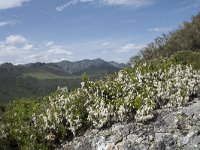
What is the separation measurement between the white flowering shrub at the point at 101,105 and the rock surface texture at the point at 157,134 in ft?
1.45

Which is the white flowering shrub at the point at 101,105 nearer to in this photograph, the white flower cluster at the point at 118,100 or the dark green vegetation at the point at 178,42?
the white flower cluster at the point at 118,100

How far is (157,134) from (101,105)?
9.47 feet

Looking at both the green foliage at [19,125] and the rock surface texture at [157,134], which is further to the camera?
the green foliage at [19,125]

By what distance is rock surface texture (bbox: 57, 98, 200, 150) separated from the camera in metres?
13.4

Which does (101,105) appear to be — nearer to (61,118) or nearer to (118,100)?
(118,100)

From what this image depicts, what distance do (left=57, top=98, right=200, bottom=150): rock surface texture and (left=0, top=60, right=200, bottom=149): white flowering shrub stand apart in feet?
1.45

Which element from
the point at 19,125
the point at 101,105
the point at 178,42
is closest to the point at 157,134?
the point at 101,105

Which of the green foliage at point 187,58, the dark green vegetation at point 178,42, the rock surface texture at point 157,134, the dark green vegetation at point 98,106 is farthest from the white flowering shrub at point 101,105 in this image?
the dark green vegetation at point 178,42

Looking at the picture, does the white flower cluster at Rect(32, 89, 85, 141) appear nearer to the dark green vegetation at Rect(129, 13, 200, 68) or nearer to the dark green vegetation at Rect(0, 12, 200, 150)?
the dark green vegetation at Rect(0, 12, 200, 150)

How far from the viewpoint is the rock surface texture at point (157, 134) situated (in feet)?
43.9

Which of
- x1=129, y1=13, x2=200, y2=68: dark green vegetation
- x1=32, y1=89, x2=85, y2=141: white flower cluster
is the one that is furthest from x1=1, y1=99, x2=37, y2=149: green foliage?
x1=129, y1=13, x2=200, y2=68: dark green vegetation

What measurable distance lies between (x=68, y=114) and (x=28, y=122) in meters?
Answer: 2.50

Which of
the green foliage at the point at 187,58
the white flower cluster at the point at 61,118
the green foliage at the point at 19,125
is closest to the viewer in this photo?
the white flower cluster at the point at 61,118

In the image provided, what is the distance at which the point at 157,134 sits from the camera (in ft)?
45.3
